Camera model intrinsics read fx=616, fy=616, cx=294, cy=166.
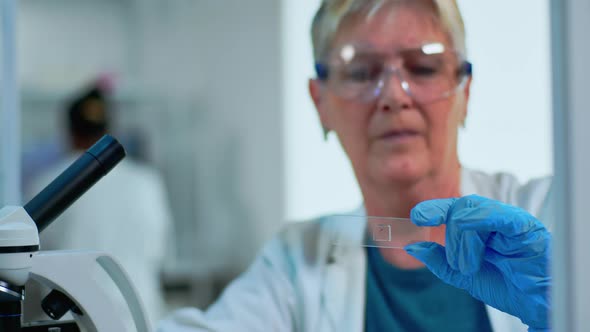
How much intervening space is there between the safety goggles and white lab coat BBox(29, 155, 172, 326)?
1358 mm

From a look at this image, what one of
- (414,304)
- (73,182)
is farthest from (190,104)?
(73,182)

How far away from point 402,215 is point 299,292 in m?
0.25

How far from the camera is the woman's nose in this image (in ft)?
2.39

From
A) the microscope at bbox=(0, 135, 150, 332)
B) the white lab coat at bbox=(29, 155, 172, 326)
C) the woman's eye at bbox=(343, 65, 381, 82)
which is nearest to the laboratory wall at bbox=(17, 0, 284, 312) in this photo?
the white lab coat at bbox=(29, 155, 172, 326)

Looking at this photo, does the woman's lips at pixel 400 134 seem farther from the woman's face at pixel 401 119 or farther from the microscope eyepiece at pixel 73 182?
the microscope eyepiece at pixel 73 182

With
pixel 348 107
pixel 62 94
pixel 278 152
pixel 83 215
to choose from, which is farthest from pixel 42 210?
pixel 62 94

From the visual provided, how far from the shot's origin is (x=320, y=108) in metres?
0.86

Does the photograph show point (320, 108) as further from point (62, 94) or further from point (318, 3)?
point (62, 94)

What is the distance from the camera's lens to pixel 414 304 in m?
0.81

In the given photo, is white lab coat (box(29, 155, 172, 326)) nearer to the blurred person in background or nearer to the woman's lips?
the blurred person in background

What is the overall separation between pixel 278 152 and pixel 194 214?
68 cm

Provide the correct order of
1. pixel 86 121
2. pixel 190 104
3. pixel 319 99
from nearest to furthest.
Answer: pixel 319 99
pixel 86 121
pixel 190 104

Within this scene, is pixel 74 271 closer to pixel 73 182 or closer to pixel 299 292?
pixel 73 182

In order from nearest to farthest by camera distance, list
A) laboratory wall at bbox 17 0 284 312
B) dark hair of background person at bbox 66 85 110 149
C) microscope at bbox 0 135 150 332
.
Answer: microscope at bbox 0 135 150 332
dark hair of background person at bbox 66 85 110 149
laboratory wall at bbox 17 0 284 312
